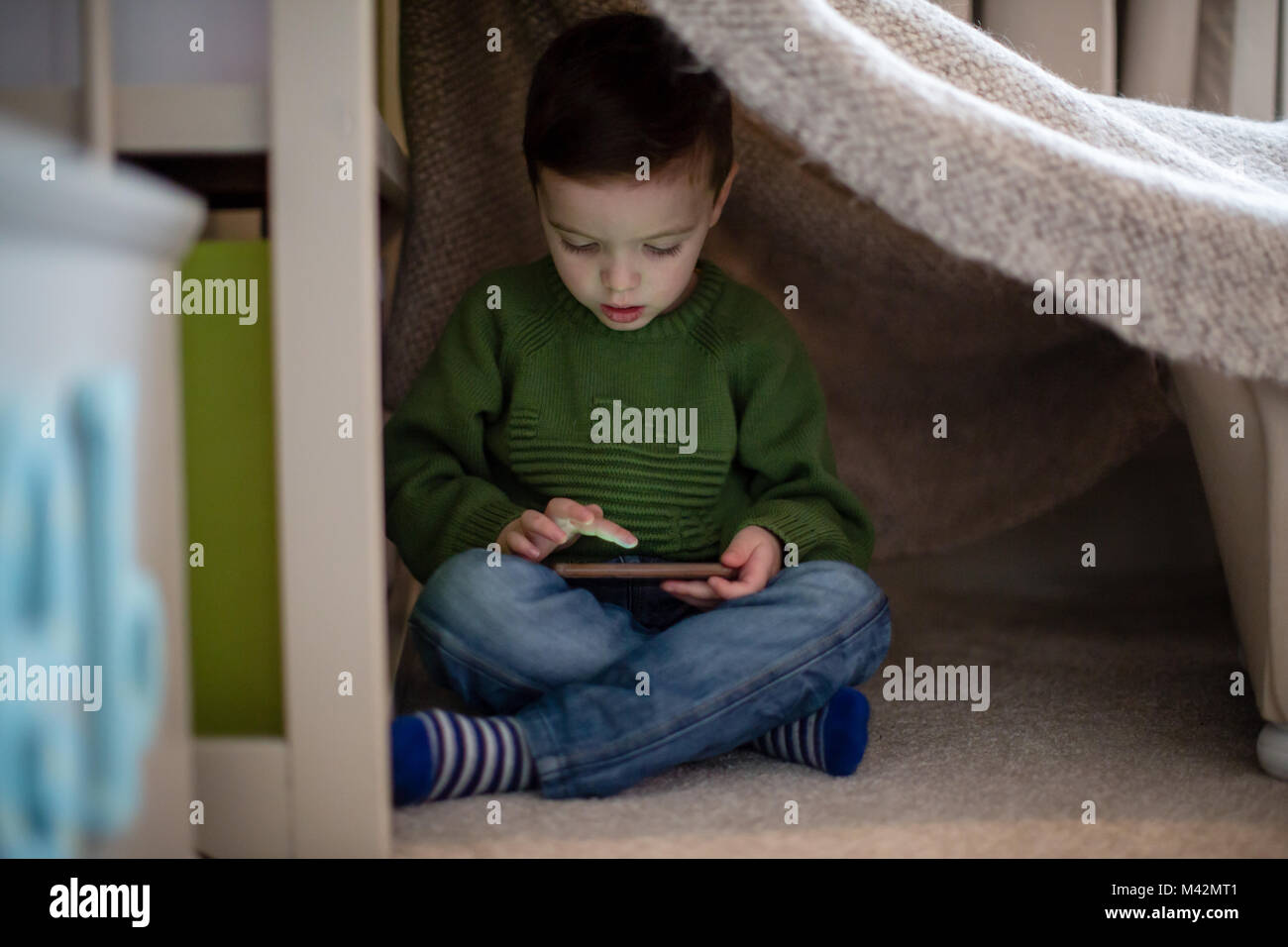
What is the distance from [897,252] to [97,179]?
2.38 ft

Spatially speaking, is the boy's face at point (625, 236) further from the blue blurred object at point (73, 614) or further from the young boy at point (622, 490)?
the blue blurred object at point (73, 614)

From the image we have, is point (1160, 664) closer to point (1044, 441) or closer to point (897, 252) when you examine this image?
point (1044, 441)

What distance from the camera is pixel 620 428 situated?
2.96 feet

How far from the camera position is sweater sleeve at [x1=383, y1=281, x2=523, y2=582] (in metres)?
0.86

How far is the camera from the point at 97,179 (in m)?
0.45

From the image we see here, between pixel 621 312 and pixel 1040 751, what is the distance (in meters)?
0.46

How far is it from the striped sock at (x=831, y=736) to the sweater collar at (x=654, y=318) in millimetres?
327

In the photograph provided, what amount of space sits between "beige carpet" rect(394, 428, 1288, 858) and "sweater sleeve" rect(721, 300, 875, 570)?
167 millimetres

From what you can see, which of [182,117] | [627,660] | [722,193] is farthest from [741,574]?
[182,117]

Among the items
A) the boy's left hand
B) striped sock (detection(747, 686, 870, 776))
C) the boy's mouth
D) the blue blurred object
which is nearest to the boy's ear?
the boy's mouth

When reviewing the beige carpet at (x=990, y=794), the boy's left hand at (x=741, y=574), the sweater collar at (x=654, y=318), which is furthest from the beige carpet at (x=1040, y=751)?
the sweater collar at (x=654, y=318)

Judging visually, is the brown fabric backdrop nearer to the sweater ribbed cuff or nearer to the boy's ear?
the boy's ear

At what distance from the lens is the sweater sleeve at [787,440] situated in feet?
2.98
